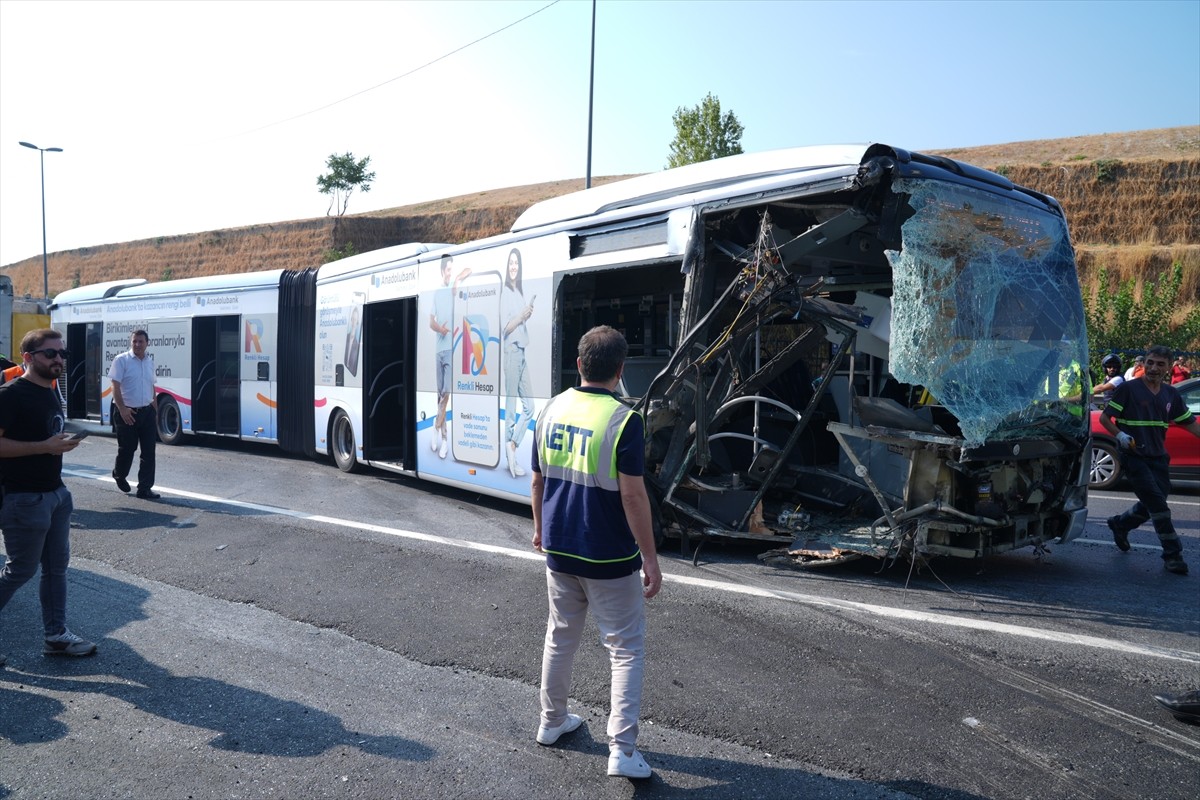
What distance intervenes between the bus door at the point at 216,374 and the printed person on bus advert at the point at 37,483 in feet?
34.2

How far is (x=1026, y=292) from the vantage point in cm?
647

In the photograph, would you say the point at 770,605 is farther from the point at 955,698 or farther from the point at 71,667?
the point at 71,667

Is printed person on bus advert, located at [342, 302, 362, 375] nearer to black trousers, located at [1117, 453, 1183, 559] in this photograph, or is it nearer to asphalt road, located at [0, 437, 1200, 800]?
asphalt road, located at [0, 437, 1200, 800]

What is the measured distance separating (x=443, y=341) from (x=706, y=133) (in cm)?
2806

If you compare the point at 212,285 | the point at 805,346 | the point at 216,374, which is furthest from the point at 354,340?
the point at 805,346

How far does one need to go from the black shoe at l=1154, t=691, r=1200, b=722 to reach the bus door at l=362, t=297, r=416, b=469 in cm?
911

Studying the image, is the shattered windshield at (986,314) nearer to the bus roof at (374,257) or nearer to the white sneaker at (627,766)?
the white sneaker at (627,766)

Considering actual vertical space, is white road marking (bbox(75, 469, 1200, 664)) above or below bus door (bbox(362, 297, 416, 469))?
below

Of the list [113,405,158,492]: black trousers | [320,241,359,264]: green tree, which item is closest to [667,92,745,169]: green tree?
[320,241,359,264]: green tree

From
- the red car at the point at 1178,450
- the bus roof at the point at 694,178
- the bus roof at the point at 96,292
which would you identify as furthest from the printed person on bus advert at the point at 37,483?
the bus roof at the point at 96,292

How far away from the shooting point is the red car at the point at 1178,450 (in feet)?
37.8

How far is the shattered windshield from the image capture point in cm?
588

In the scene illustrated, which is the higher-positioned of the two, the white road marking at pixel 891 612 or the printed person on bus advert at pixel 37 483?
the printed person on bus advert at pixel 37 483

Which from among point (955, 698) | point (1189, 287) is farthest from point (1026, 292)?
point (1189, 287)
